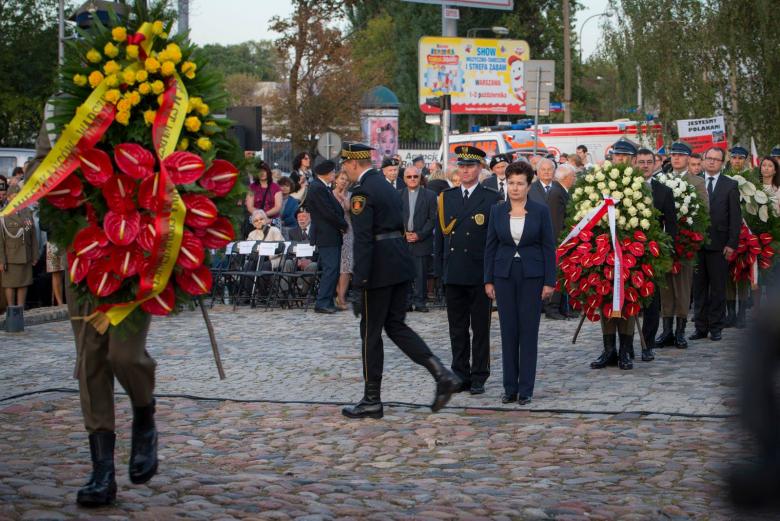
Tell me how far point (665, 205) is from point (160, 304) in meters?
7.21

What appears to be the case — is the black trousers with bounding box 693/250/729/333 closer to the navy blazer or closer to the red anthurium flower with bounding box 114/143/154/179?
the navy blazer

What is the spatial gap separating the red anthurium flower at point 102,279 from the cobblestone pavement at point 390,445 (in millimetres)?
1083

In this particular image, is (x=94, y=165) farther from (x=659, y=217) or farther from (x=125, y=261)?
(x=659, y=217)

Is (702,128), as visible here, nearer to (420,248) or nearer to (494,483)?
(420,248)

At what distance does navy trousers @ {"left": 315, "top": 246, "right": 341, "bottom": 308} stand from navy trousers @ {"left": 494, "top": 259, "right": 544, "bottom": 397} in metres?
7.63

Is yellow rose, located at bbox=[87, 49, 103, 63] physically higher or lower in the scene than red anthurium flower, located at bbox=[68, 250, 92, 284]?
higher

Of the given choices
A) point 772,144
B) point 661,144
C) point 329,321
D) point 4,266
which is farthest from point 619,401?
point 661,144

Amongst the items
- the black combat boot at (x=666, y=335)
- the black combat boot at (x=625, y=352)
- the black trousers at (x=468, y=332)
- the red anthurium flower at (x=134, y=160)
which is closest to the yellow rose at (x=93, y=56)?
the red anthurium flower at (x=134, y=160)

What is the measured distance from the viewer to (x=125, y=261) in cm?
636

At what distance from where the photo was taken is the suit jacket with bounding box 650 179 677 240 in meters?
12.4

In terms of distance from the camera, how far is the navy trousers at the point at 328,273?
17.7 metres

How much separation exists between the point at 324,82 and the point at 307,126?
1665 millimetres

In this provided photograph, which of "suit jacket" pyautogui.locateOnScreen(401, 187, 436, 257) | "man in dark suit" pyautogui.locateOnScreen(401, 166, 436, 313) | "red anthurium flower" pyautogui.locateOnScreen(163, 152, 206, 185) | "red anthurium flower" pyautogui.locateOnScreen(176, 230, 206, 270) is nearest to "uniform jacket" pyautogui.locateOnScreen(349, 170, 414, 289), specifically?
"red anthurium flower" pyautogui.locateOnScreen(176, 230, 206, 270)

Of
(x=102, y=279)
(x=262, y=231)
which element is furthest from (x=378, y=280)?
(x=262, y=231)
